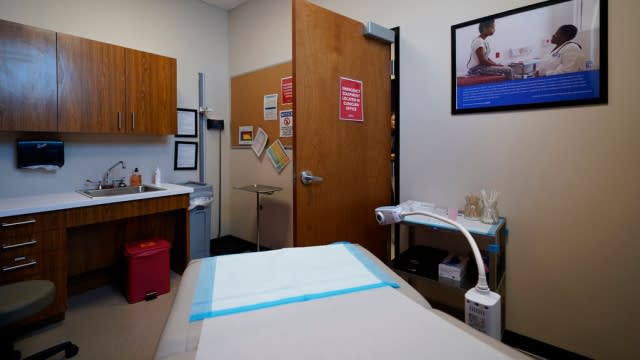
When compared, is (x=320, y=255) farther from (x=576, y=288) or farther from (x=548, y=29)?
(x=548, y=29)

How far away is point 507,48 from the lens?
5.99ft

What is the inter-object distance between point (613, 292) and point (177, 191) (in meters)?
2.90

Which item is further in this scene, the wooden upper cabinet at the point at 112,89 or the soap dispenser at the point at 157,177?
the soap dispenser at the point at 157,177

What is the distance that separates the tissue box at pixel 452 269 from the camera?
5.82 ft

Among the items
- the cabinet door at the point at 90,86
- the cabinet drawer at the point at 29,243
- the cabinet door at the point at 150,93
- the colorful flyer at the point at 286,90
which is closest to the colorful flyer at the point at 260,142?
the colorful flyer at the point at 286,90

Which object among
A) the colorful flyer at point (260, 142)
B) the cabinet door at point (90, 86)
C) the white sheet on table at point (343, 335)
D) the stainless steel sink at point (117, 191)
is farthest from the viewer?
the colorful flyer at point (260, 142)

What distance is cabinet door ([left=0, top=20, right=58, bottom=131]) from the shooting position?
2.02 m

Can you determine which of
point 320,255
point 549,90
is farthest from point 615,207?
point 320,255

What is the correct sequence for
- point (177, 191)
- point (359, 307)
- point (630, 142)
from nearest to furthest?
point (359, 307)
point (630, 142)
point (177, 191)

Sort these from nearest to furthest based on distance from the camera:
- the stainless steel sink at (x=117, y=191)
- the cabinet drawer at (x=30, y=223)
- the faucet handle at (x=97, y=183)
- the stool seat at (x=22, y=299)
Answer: the stool seat at (x=22, y=299) → the cabinet drawer at (x=30, y=223) → the stainless steel sink at (x=117, y=191) → the faucet handle at (x=97, y=183)

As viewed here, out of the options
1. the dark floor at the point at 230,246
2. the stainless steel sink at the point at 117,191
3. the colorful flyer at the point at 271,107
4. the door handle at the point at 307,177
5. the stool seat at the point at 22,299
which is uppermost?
the colorful flyer at the point at 271,107

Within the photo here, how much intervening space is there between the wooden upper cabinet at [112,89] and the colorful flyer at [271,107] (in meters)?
0.87

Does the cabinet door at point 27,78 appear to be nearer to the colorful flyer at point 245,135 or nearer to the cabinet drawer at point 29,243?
the cabinet drawer at point 29,243

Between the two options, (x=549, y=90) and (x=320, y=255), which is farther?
(x=549, y=90)
